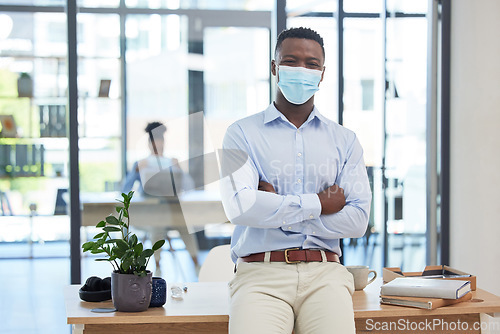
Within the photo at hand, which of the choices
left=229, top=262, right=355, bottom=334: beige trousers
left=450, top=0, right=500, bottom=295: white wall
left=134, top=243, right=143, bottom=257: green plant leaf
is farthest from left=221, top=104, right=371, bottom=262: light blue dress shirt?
left=450, top=0, right=500, bottom=295: white wall

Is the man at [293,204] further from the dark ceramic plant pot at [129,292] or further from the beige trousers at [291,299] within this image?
the dark ceramic plant pot at [129,292]

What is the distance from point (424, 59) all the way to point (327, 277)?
2.71m

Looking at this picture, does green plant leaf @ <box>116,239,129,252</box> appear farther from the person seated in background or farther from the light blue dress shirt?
the person seated in background

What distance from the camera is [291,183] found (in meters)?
2.24

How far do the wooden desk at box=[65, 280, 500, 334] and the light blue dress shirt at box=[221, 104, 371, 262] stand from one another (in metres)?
0.22

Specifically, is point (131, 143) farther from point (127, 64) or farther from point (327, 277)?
point (327, 277)

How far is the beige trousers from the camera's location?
1900 millimetres

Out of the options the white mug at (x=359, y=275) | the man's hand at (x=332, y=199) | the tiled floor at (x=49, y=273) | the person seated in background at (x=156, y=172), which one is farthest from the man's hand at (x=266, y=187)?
the tiled floor at (x=49, y=273)

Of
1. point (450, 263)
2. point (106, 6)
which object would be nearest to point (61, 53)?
point (106, 6)

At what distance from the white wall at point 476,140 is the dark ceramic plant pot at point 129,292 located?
2.56 m

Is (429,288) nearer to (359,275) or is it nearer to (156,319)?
(359,275)

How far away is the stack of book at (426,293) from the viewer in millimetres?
2047

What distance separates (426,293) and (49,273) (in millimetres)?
3185

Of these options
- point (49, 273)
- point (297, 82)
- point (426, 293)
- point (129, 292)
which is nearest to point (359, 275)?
point (426, 293)
